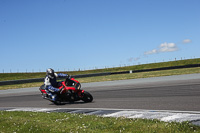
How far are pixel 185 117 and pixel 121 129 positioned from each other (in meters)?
1.96

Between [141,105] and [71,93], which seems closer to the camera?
[141,105]

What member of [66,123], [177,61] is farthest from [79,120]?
[177,61]

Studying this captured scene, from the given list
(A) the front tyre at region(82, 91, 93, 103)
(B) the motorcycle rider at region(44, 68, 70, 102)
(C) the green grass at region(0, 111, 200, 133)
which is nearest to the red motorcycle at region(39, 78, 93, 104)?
(A) the front tyre at region(82, 91, 93, 103)

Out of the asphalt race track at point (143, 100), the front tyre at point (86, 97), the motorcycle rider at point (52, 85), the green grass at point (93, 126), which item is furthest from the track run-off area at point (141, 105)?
the green grass at point (93, 126)

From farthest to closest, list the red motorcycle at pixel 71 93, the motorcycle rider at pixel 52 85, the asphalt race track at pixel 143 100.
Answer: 1. the motorcycle rider at pixel 52 85
2. the red motorcycle at pixel 71 93
3. the asphalt race track at pixel 143 100

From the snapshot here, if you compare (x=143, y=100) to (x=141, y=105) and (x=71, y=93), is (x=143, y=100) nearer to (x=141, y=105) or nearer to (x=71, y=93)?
(x=141, y=105)

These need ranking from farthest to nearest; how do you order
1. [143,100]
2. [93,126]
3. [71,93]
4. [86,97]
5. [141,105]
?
[86,97], [71,93], [143,100], [141,105], [93,126]

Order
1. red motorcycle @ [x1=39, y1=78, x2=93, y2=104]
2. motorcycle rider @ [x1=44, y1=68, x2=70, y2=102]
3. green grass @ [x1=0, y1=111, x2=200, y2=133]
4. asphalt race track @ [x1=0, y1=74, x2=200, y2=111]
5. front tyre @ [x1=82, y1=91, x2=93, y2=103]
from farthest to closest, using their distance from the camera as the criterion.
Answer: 1. front tyre @ [x1=82, y1=91, x2=93, y2=103]
2. motorcycle rider @ [x1=44, y1=68, x2=70, y2=102]
3. red motorcycle @ [x1=39, y1=78, x2=93, y2=104]
4. asphalt race track @ [x1=0, y1=74, x2=200, y2=111]
5. green grass @ [x1=0, y1=111, x2=200, y2=133]

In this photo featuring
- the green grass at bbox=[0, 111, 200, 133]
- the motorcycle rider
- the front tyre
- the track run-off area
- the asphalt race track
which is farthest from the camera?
the front tyre

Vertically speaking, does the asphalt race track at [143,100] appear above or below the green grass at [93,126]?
below

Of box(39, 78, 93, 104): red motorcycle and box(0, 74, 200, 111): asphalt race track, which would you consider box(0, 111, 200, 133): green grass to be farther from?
box(39, 78, 93, 104): red motorcycle

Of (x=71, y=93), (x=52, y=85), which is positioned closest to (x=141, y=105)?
(x=71, y=93)

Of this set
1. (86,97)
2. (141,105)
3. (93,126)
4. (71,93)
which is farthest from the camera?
(86,97)

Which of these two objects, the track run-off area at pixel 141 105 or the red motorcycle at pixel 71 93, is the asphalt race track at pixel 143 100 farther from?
the red motorcycle at pixel 71 93
